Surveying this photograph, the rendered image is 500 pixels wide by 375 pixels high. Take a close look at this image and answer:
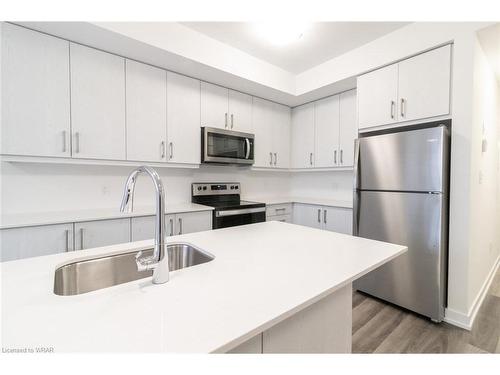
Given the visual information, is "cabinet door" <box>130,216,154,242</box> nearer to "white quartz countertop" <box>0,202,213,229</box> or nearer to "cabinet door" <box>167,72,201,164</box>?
"white quartz countertop" <box>0,202,213,229</box>

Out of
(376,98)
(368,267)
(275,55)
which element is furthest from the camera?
(275,55)

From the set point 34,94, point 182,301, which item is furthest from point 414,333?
point 34,94

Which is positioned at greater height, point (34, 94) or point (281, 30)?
point (281, 30)

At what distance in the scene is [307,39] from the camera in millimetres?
2389

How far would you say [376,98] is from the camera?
2.41 meters

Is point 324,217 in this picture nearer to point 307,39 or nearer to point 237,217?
point 237,217

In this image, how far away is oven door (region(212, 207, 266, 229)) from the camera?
2.61 m

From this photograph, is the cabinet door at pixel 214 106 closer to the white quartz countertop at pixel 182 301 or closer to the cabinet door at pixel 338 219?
the cabinet door at pixel 338 219

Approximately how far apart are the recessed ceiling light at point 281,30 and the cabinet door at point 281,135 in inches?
50.5

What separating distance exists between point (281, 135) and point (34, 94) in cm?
281

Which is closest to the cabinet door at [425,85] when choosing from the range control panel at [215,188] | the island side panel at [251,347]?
the range control panel at [215,188]

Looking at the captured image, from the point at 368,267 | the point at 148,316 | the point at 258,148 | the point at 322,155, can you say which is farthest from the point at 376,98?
the point at 148,316

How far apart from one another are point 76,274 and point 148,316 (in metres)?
0.63
